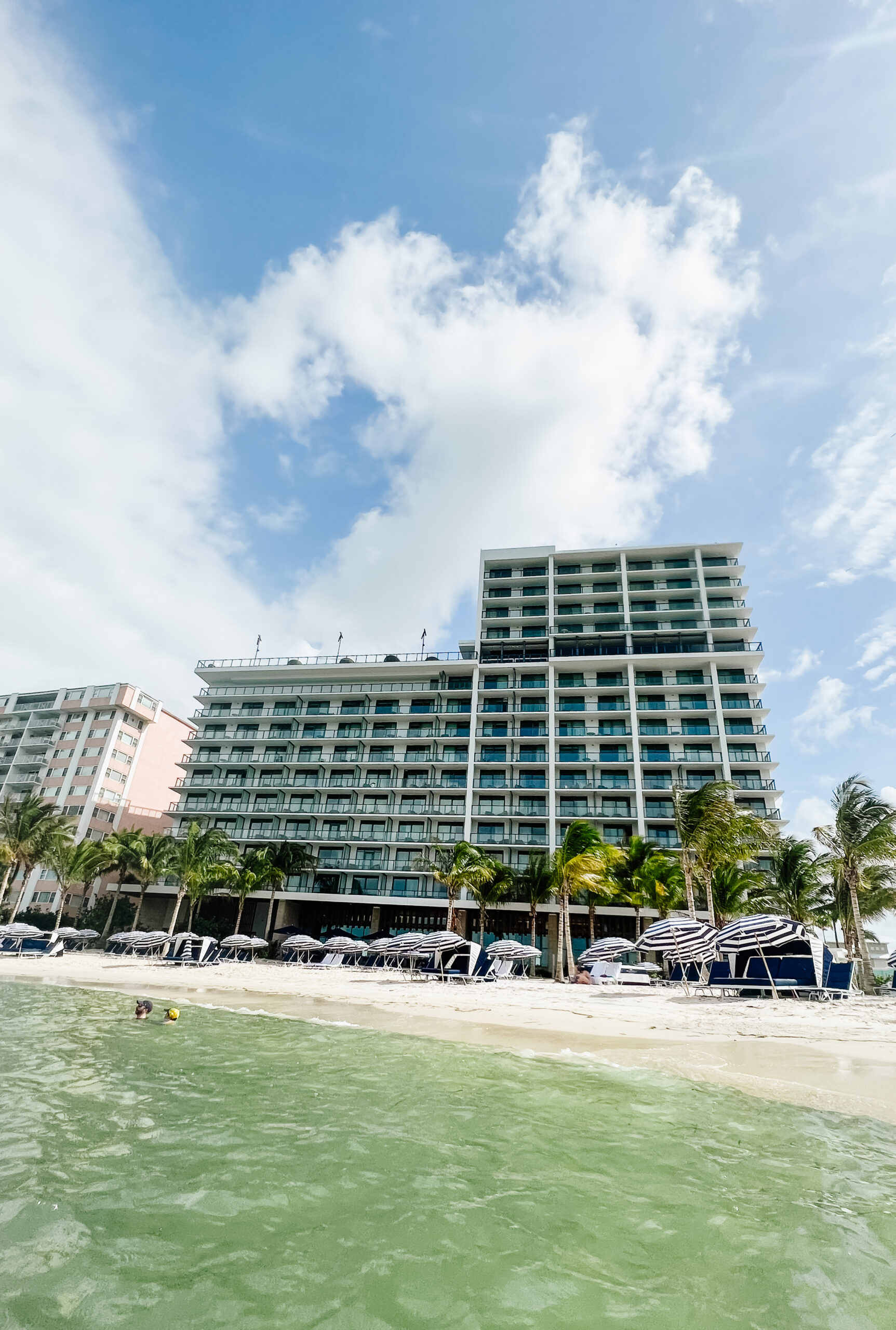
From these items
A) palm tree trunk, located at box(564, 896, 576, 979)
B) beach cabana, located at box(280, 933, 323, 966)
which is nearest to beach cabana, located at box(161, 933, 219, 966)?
beach cabana, located at box(280, 933, 323, 966)

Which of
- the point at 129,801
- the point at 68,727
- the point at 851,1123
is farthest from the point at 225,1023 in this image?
the point at 68,727

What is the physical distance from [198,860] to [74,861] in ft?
39.7

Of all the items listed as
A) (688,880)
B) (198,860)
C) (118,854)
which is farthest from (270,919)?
(688,880)

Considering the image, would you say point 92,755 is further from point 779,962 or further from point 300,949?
point 779,962

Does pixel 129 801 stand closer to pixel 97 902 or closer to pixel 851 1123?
pixel 97 902

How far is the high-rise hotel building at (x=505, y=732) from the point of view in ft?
163

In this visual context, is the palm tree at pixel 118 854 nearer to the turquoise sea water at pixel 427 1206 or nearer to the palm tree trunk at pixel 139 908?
the palm tree trunk at pixel 139 908

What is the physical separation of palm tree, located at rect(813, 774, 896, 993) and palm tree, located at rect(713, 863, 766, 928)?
5722 millimetres

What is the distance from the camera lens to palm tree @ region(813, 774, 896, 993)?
89.4 feet

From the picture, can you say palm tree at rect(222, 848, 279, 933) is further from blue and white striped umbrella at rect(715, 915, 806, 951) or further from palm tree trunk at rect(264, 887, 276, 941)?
blue and white striped umbrella at rect(715, 915, 806, 951)

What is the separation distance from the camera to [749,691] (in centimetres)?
5291

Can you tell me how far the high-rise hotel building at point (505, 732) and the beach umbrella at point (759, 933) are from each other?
25426 millimetres

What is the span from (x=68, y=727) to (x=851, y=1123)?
77818 mm

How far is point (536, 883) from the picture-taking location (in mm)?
39438
